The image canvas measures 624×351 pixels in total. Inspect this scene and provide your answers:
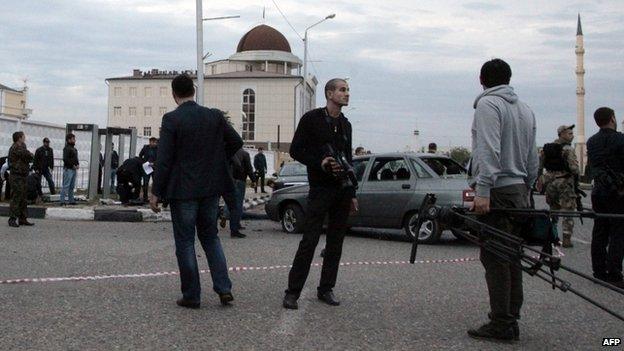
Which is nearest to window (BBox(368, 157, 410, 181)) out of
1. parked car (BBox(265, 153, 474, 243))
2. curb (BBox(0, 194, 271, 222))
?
parked car (BBox(265, 153, 474, 243))

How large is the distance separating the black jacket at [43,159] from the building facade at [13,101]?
100m

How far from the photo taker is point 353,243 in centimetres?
1100

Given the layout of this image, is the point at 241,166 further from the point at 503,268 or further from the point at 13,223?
the point at 503,268

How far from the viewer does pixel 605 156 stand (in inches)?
284

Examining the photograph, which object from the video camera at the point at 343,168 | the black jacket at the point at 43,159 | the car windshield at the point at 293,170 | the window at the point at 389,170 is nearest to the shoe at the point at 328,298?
the video camera at the point at 343,168

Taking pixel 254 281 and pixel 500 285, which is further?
pixel 254 281

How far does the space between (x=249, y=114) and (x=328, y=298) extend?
10265 centimetres

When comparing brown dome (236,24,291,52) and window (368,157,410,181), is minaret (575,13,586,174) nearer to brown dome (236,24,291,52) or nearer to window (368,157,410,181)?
brown dome (236,24,291,52)

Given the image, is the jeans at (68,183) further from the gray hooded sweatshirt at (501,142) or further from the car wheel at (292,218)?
the gray hooded sweatshirt at (501,142)

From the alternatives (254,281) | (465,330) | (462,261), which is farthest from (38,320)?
(462,261)

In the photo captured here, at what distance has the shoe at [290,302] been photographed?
555 cm

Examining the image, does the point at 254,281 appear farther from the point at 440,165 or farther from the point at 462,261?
the point at 440,165

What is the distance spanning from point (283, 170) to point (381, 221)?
7897 millimetres

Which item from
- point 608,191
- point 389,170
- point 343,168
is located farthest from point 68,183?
point 608,191
